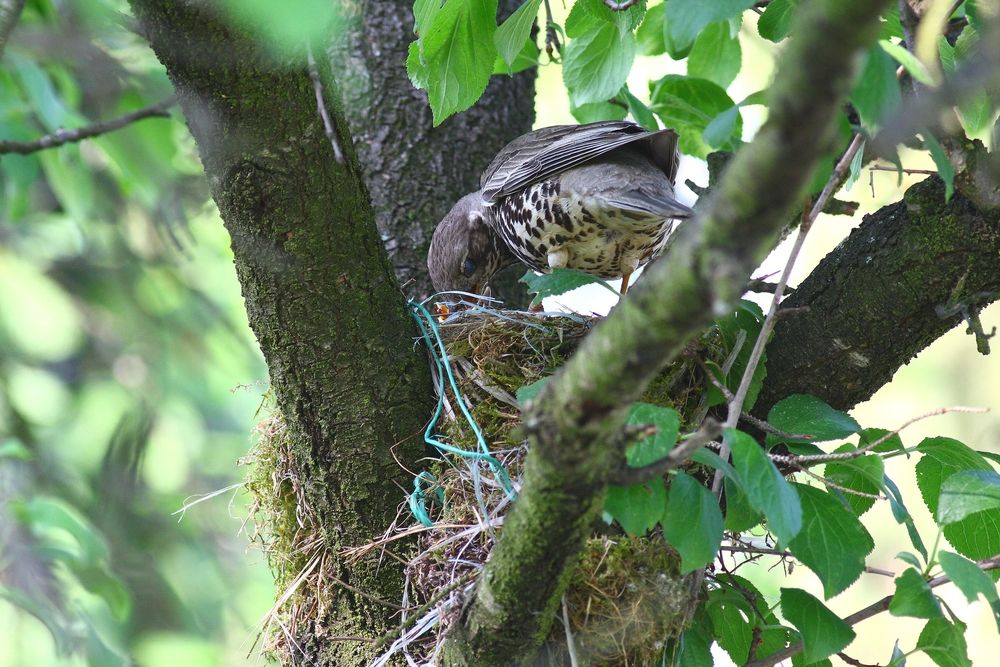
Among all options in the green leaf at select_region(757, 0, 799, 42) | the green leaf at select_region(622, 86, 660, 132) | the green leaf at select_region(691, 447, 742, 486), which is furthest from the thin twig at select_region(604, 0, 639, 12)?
the green leaf at select_region(691, 447, 742, 486)

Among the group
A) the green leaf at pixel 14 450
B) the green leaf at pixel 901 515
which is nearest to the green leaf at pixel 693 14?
the green leaf at pixel 901 515

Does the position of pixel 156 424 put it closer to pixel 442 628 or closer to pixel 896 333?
pixel 442 628

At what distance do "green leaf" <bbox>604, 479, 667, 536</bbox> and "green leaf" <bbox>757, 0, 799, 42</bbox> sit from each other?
1.09 metres

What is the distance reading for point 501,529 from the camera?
2230mm

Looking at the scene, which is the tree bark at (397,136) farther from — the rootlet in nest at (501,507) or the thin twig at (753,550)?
the thin twig at (753,550)

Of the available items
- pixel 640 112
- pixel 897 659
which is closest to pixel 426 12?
pixel 640 112

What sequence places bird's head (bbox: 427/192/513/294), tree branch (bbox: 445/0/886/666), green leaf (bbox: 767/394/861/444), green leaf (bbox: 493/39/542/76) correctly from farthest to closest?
bird's head (bbox: 427/192/513/294) < green leaf (bbox: 493/39/542/76) < green leaf (bbox: 767/394/861/444) < tree branch (bbox: 445/0/886/666)

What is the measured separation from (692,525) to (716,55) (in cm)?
187

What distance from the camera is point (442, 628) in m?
2.19

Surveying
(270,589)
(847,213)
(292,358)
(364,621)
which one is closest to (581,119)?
(847,213)

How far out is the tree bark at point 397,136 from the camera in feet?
11.3

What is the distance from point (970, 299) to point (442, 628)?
1.34 metres

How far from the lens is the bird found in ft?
10.1

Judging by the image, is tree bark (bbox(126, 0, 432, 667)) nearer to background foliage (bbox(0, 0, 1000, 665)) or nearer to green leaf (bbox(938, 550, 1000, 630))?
background foliage (bbox(0, 0, 1000, 665))
